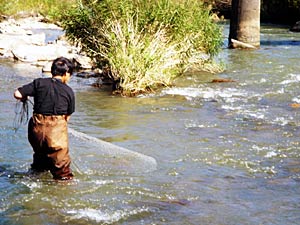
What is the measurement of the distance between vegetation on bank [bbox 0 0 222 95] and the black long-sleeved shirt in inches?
276

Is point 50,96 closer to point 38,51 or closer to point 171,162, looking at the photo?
point 171,162

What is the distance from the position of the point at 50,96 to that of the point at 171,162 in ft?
7.63

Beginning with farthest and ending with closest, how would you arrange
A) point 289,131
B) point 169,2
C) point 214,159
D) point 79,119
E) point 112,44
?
point 169,2, point 112,44, point 79,119, point 289,131, point 214,159

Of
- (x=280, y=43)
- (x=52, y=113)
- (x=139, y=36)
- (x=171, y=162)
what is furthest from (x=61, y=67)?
(x=280, y=43)

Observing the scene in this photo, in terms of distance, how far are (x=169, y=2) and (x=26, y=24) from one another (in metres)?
25.4

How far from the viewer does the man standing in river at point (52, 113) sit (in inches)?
283

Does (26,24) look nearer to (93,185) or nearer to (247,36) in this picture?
(247,36)

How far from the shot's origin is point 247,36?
27.4m

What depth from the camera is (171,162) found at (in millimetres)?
8828

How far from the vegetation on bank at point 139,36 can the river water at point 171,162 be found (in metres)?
0.57

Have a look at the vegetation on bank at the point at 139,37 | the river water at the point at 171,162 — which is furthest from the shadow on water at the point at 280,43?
the river water at the point at 171,162

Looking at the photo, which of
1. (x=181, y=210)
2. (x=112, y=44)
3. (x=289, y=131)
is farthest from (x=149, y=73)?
(x=181, y=210)

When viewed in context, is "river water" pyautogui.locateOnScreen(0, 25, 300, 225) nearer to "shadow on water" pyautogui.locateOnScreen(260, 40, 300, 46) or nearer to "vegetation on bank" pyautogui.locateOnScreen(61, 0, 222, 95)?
"vegetation on bank" pyautogui.locateOnScreen(61, 0, 222, 95)

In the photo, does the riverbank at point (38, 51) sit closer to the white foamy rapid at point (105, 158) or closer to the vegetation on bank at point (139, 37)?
the vegetation on bank at point (139, 37)
